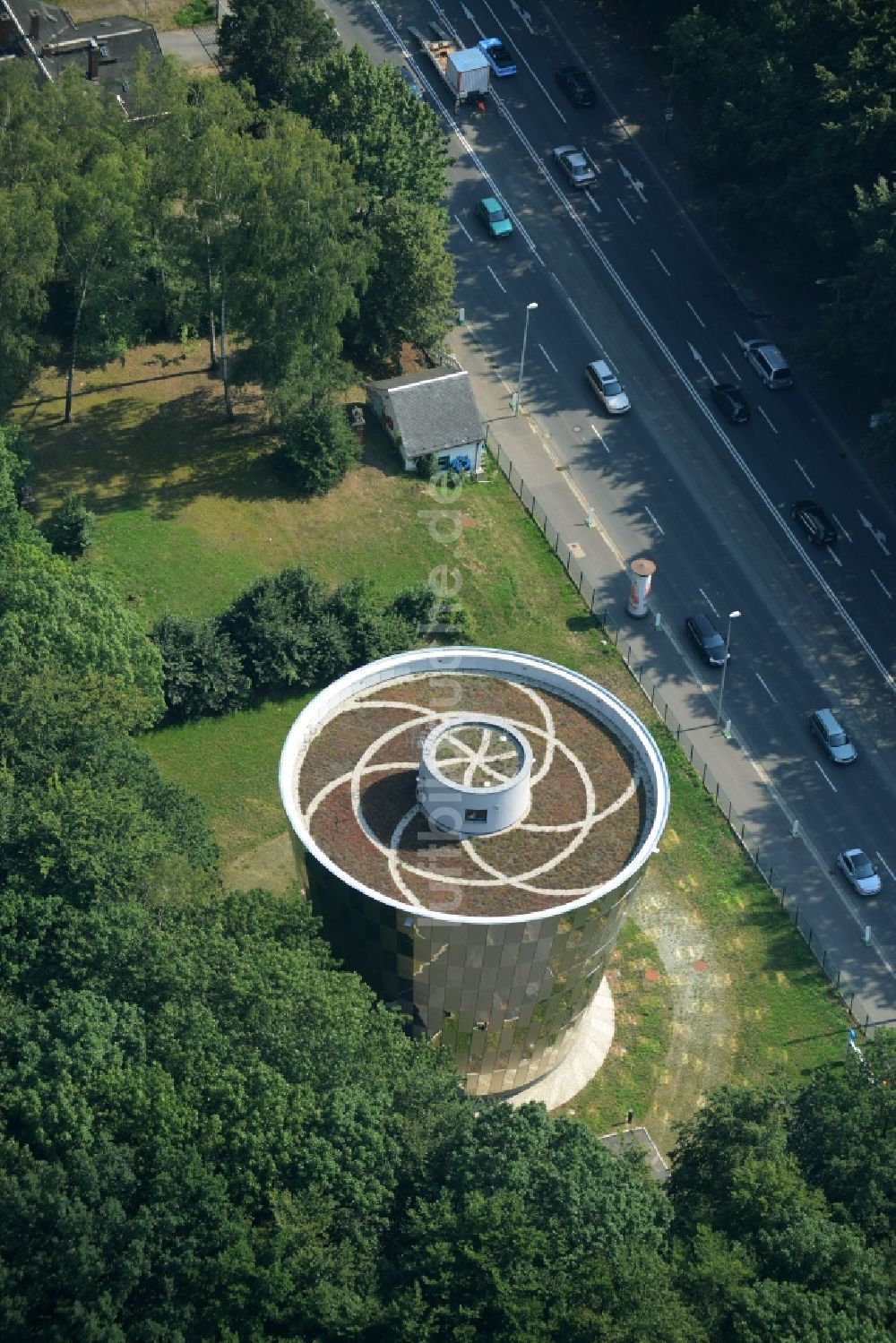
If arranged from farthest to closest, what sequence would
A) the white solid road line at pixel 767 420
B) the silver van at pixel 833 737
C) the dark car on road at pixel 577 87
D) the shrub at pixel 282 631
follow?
the dark car on road at pixel 577 87 → the white solid road line at pixel 767 420 → the silver van at pixel 833 737 → the shrub at pixel 282 631

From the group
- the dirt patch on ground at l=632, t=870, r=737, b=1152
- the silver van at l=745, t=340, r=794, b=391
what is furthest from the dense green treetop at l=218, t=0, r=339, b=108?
the dirt patch on ground at l=632, t=870, r=737, b=1152

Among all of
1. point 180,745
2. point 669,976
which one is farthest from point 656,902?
point 180,745

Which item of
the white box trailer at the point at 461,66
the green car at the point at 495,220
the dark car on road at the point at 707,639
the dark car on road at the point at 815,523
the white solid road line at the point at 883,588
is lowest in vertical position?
the dark car on road at the point at 707,639

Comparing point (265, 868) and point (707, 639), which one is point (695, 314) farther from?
point (265, 868)

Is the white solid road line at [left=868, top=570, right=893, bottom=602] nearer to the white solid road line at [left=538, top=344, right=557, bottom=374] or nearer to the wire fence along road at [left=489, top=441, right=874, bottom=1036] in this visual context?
the wire fence along road at [left=489, top=441, right=874, bottom=1036]

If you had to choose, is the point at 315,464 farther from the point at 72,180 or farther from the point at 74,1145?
the point at 74,1145

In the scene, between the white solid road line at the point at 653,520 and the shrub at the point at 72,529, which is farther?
the white solid road line at the point at 653,520

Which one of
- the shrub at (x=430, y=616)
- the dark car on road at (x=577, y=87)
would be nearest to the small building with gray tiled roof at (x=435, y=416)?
the shrub at (x=430, y=616)

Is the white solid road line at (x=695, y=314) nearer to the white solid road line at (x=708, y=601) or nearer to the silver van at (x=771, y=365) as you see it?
the silver van at (x=771, y=365)
